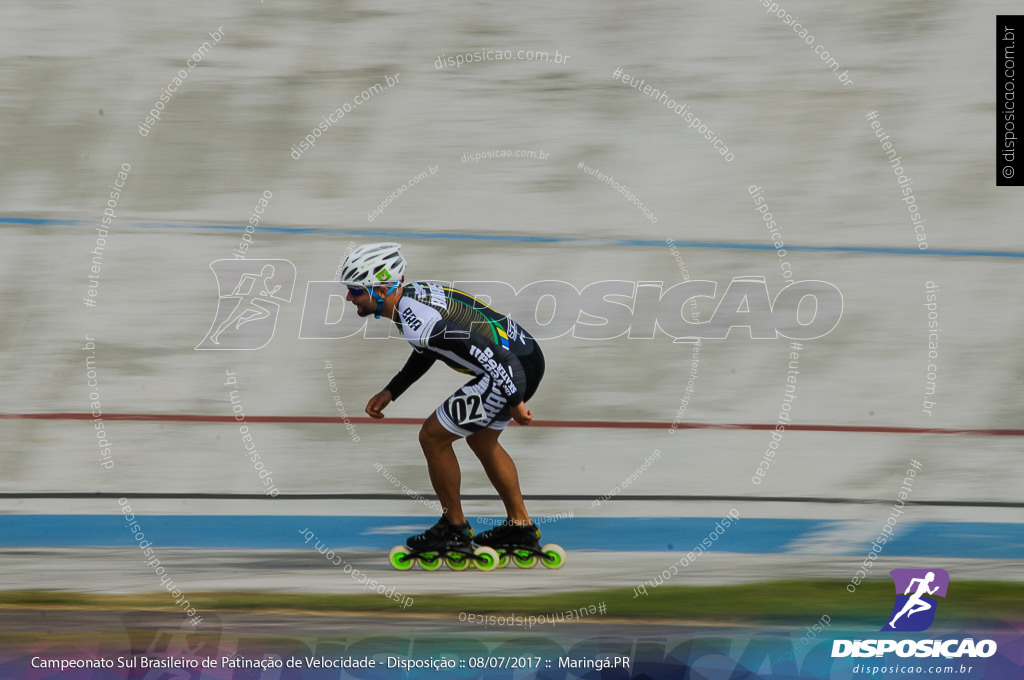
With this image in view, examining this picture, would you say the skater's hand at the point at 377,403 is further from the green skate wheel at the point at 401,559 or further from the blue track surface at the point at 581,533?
the blue track surface at the point at 581,533

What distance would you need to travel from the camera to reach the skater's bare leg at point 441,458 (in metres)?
4.29

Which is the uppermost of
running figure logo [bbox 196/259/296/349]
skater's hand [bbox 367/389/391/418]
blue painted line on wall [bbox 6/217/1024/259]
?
blue painted line on wall [bbox 6/217/1024/259]

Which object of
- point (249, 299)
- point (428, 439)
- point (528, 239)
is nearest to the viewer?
point (428, 439)

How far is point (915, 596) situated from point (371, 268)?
8.91ft

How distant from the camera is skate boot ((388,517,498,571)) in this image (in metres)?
4.45

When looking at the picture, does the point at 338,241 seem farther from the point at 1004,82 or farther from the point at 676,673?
the point at 1004,82

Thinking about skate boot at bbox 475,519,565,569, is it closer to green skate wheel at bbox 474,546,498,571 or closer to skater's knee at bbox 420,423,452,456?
Answer: green skate wheel at bbox 474,546,498,571

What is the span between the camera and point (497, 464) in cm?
436

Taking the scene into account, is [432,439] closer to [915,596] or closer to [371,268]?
[371,268]
